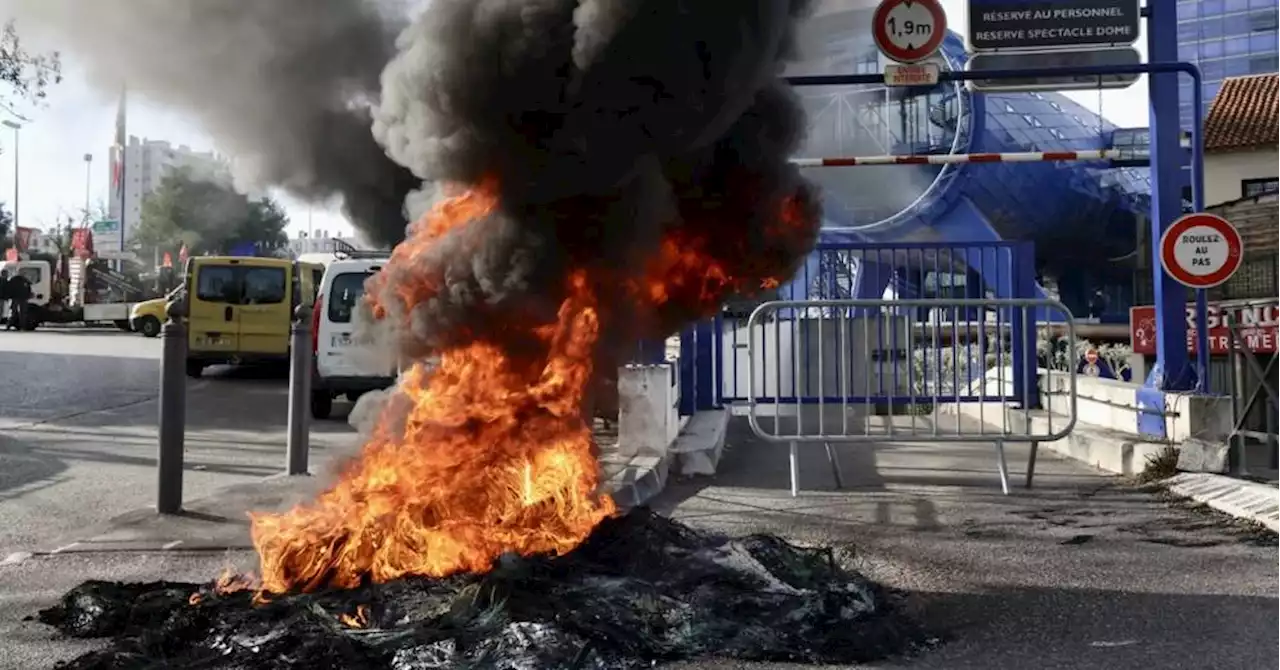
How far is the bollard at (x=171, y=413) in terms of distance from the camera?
6211mm

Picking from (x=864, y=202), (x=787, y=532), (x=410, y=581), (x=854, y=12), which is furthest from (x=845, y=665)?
(x=864, y=202)

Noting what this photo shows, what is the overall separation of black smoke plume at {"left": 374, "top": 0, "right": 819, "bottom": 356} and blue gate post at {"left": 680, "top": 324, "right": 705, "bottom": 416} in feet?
14.7

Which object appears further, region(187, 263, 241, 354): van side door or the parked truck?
the parked truck

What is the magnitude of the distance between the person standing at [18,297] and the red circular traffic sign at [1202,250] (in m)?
37.0

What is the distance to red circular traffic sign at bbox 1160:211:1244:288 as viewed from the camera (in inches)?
301

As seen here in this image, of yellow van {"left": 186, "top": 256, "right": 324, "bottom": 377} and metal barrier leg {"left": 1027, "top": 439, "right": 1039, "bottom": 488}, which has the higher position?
yellow van {"left": 186, "top": 256, "right": 324, "bottom": 377}

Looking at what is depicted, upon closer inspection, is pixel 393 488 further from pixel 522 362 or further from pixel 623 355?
pixel 623 355

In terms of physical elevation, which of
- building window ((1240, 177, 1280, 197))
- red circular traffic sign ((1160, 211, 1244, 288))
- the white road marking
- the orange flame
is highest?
building window ((1240, 177, 1280, 197))

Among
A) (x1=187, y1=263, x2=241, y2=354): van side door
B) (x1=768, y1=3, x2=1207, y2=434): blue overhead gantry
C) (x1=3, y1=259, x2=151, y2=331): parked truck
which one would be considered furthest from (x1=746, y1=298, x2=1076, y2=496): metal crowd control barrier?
(x1=3, y1=259, x2=151, y2=331): parked truck

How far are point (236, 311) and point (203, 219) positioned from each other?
24.8 ft

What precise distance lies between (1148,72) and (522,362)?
21.3ft

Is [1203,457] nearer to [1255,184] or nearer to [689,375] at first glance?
[689,375]

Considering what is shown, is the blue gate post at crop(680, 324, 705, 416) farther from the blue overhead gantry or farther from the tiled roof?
the tiled roof

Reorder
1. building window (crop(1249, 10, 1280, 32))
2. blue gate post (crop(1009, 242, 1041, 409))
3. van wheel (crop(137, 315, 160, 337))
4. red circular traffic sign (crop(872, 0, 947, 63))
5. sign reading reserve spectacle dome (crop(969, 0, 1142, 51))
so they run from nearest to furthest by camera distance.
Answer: blue gate post (crop(1009, 242, 1041, 409)) → sign reading reserve spectacle dome (crop(969, 0, 1142, 51)) → red circular traffic sign (crop(872, 0, 947, 63)) → van wheel (crop(137, 315, 160, 337)) → building window (crop(1249, 10, 1280, 32))
